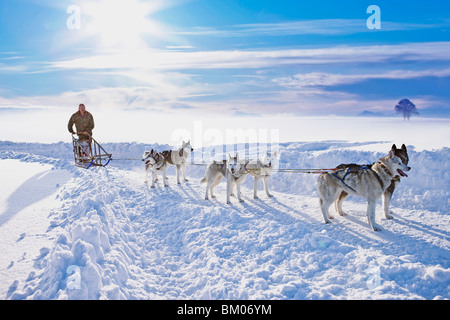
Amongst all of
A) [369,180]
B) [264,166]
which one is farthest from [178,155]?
[369,180]

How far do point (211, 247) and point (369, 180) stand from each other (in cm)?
370

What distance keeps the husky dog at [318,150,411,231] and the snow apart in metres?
0.70

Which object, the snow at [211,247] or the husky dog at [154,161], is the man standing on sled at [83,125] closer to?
the snow at [211,247]

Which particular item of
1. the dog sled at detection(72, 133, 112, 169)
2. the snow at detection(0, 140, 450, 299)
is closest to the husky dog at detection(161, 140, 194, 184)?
the snow at detection(0, 140, 450, 299)

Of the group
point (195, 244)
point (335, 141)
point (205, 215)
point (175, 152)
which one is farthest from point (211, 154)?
point (195, 244)

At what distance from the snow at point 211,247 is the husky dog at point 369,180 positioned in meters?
0.70

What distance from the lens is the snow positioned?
14.0ft

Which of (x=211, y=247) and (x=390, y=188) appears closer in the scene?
(x=211, y=247)

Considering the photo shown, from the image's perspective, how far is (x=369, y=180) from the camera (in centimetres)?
633

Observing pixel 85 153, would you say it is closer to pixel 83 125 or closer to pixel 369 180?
pixel 83 125
